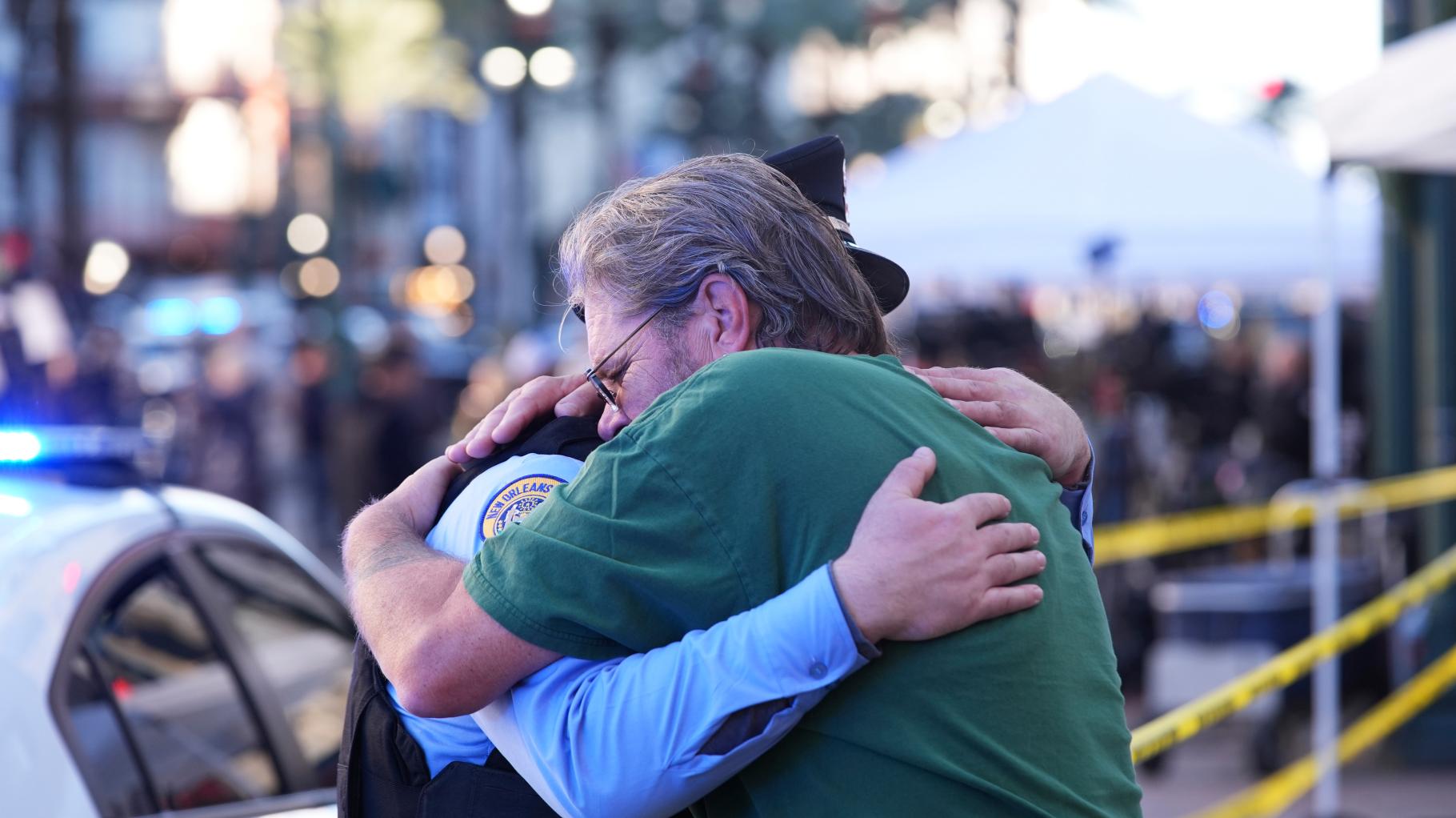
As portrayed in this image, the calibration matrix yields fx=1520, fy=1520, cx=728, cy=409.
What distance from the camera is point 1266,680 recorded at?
399 cm

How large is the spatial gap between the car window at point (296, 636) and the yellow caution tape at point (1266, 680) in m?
1.78

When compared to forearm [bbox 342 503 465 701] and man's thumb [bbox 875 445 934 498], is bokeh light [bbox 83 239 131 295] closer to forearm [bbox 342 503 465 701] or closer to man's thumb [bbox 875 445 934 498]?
forearm [bbox 342 503 465 701]

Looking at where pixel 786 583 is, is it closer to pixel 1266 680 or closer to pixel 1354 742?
pixel 1266 680

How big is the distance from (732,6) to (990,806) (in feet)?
90.5

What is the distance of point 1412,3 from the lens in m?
7.22

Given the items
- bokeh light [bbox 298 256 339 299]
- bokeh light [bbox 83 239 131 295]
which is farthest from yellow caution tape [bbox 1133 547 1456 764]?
bokeh light [bbox 298 256 339 299]

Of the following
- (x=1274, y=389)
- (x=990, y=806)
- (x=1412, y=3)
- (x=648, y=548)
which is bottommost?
(x=1274, y=389)

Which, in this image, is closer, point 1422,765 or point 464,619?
point 464,619

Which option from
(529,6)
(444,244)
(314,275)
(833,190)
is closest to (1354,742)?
(833,190)

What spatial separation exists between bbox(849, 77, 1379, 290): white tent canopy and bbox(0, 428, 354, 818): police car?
6.00 m

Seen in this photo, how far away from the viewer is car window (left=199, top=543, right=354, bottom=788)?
339 cm

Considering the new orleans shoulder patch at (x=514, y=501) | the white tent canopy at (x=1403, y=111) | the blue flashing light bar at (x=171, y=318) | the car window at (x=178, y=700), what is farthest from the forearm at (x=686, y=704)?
the blue flashing light bar at (x=171, y=318)

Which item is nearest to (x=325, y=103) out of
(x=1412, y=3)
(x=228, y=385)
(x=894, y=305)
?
(x=228, y=385)

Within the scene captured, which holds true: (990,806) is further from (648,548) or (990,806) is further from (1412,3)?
(1412,3)
